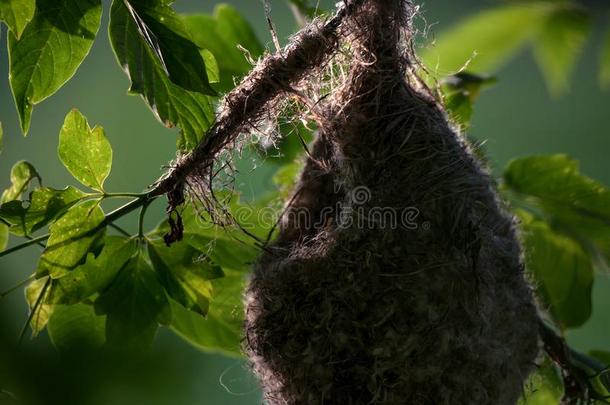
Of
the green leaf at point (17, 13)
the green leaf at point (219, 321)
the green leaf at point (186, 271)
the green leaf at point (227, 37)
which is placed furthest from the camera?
the green leaf at point (227, 37)

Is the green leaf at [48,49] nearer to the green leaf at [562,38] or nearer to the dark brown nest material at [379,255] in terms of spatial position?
the dark brown nest material at [379,255]

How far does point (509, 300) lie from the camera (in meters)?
1.15

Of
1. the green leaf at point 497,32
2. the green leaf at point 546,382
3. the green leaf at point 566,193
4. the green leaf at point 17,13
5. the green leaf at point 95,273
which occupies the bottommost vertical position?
the green leaf at point 546,382

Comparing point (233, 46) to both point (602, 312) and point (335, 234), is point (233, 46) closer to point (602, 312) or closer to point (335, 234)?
point (335, 234)

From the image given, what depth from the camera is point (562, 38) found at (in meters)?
0.56

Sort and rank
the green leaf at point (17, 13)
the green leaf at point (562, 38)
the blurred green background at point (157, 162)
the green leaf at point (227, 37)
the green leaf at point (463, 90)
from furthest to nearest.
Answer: the green leaf at point (227, 37), the green leaf at point (463, 90), the green leaf at point (17, 13), the green leaf at point (562, 38), the blurred green background at point (157, 162)

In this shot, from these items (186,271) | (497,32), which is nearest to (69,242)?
(186,271)

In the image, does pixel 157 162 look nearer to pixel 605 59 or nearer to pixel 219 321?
pixel 219 321

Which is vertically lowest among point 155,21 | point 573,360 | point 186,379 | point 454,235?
point 573,360

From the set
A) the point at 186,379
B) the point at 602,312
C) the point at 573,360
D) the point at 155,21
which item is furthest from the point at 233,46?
the point at 602,312

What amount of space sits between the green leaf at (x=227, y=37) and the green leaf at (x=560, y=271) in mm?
624

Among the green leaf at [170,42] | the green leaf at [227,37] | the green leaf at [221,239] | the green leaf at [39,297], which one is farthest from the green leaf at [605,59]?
the green leaf at [227,37]

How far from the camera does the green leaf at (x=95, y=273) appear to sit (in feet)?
3.48

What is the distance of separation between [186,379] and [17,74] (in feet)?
2.14
